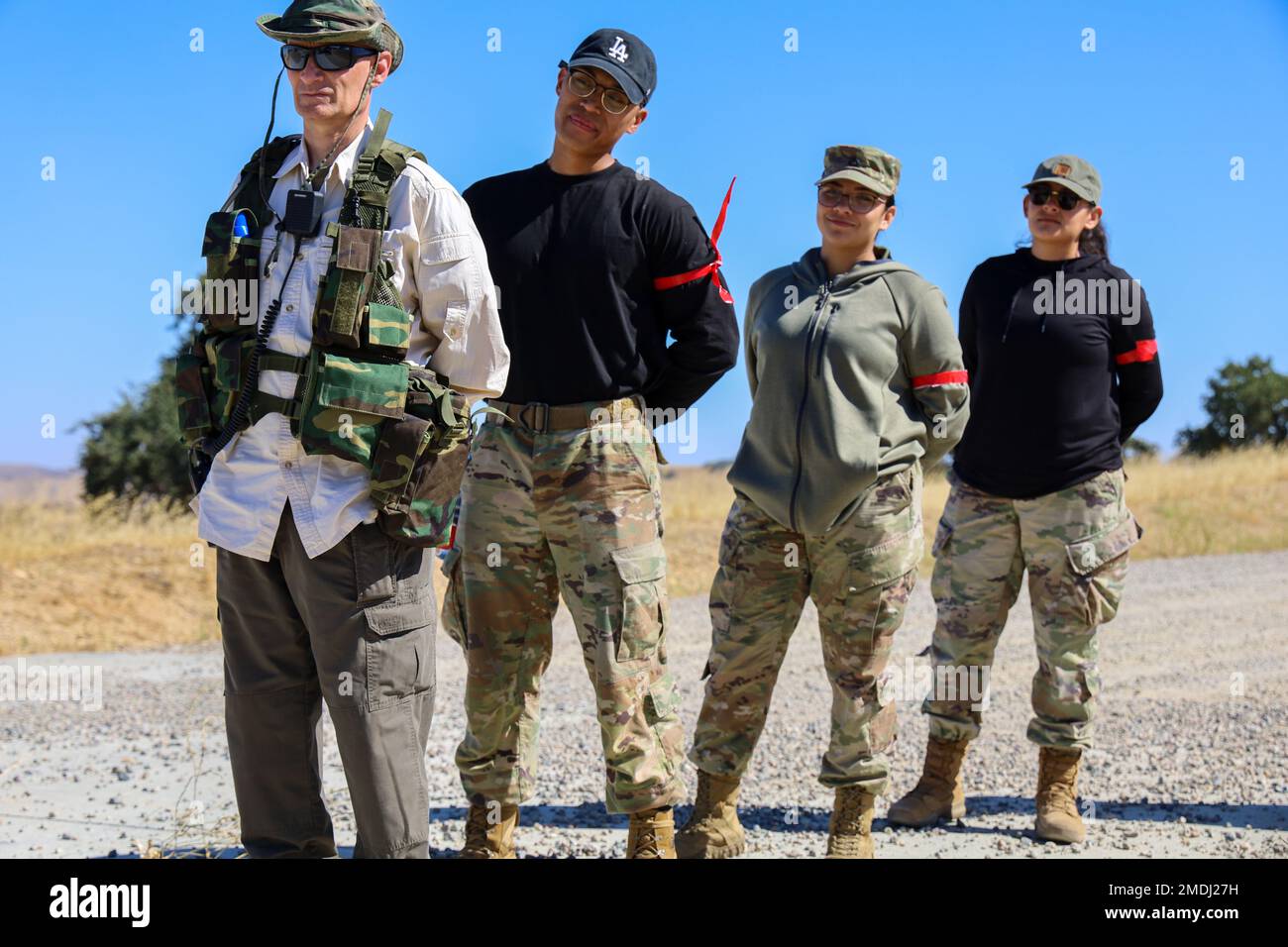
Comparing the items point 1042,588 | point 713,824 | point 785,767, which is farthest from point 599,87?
point 785,767

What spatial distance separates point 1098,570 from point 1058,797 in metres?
0.94

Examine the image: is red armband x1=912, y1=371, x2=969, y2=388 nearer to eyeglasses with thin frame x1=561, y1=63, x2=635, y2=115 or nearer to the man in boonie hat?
eyeglasses with thin frame x1=561, y1=63, x2=635, y2=115

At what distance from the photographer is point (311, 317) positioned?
3.55 m

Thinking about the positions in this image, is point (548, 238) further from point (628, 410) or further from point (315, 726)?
point (315, 726)

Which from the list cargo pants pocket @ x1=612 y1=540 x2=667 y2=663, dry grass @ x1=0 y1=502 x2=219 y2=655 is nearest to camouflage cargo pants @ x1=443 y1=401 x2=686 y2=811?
cargo pants pocket @ x1=612 y1=540 x2=667 y2=663

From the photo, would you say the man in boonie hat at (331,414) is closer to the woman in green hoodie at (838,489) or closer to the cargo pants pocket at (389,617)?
the cargo pants pocket at (389,617)

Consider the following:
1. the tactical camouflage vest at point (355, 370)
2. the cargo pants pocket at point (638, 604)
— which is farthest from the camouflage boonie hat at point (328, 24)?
the cargo pants pocket at point (638, 604)

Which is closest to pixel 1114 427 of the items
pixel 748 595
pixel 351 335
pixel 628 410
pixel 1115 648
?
pixel 748 595

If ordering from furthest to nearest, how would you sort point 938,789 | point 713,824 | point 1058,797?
point 938,789
point 1058,797
point 713,824

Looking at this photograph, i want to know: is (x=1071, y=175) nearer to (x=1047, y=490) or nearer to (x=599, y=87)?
(x=1047, y=490)

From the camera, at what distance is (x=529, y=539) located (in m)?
4.39

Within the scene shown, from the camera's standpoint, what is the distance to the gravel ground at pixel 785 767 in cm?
534

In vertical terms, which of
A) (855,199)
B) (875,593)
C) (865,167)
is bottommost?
(875,593)
